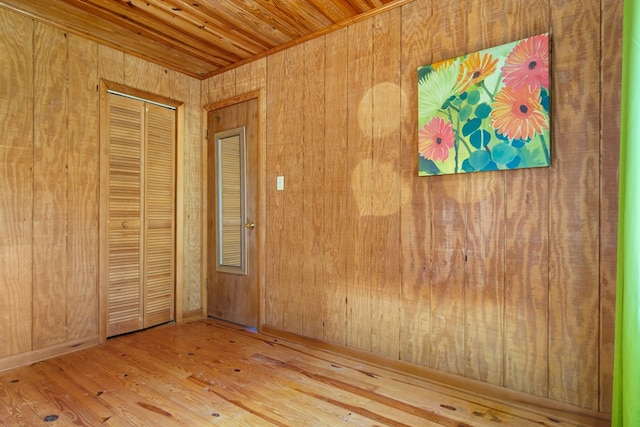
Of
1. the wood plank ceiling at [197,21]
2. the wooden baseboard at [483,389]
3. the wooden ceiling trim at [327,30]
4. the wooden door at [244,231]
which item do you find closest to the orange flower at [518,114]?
the wooden ceiling trim at [327,30]

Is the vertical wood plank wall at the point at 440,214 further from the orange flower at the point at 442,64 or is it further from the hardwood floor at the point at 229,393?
the hardwood floor at the point at 229,393

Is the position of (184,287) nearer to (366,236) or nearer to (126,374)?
(126,374)

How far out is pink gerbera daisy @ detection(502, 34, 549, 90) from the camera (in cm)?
182

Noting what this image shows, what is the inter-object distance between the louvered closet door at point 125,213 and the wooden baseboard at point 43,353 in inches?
7.8

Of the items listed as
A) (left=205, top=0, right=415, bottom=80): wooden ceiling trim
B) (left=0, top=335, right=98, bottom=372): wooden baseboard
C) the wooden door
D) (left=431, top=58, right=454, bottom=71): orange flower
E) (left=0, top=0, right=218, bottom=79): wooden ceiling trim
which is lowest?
(left=0, top=335, right=98, bottom=372): wooden baseboard

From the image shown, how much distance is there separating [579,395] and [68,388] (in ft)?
9.42

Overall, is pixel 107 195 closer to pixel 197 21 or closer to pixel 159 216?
pixel 159 216

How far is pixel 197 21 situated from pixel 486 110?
2.14 m

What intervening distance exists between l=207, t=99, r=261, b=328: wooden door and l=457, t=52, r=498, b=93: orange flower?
1.81m

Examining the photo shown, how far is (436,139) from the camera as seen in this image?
2152mm

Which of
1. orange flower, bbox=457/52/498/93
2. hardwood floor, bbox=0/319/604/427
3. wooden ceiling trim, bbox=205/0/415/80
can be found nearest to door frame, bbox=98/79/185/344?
Answer: hardwood floor, bbox=0/319/604/427

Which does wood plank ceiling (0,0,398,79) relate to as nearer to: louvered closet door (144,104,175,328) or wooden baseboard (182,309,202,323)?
louvered closet door (144,104,175,328)

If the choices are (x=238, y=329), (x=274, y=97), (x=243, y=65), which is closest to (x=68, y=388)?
(x=238, y=329)

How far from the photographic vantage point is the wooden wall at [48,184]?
2412 millimetres
